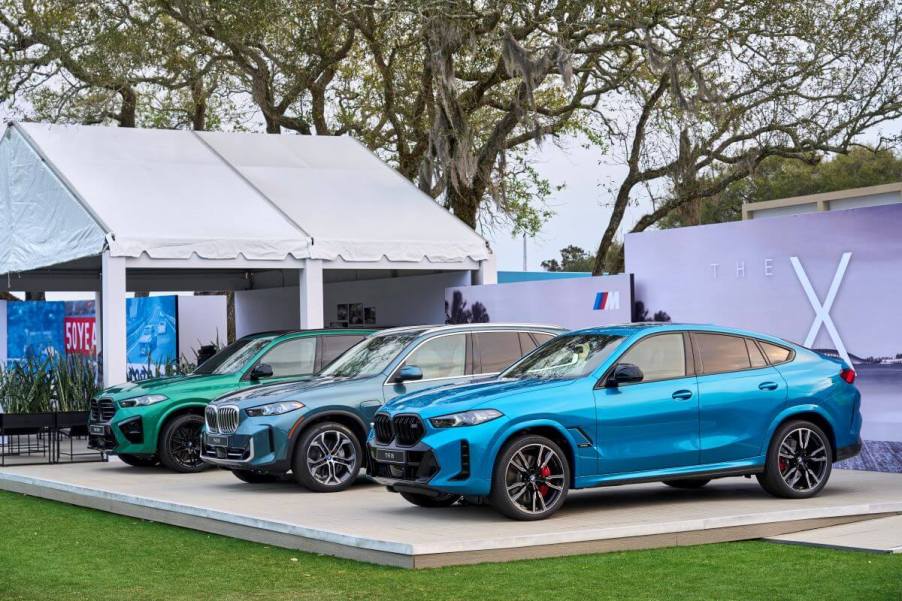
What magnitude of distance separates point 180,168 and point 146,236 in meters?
3.38

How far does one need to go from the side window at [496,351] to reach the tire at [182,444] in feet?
13.5

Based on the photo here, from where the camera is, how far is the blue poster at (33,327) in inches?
1067

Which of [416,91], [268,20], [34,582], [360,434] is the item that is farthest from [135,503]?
[416,91]

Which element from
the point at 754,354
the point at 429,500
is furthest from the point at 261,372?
the point at 754,354

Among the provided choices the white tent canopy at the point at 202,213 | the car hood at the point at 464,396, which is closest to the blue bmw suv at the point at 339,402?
the car hood at the point at 464,396

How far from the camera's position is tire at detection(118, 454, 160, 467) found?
16719 mm

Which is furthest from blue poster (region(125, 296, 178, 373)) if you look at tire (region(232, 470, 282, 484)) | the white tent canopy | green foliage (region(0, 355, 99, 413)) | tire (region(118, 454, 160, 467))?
tire (region(232, 470, 282, 484))

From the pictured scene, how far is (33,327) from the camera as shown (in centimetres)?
2731

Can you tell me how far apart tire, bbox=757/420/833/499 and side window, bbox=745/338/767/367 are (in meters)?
0.59

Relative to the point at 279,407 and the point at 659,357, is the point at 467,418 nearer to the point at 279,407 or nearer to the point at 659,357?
the point at 659,357

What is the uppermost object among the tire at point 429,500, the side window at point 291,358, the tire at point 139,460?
the side window at point 291,358

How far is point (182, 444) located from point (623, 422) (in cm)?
717

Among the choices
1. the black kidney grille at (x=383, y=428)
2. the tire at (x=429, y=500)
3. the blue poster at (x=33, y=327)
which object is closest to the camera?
the black kidney grille at (x=383, y=428)

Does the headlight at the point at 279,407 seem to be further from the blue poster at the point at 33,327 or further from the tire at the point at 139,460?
the blue poster at the point at 33,327
